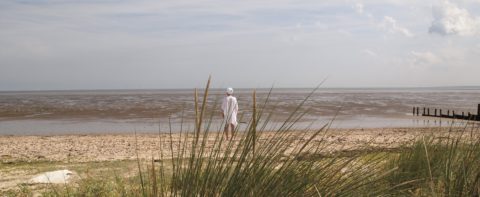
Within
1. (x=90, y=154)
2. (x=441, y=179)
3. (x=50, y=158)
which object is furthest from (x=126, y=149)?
(x=441, y=179)

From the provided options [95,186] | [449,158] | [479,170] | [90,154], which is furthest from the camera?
[90,154]

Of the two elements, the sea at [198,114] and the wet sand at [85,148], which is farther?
the wet sand at [85,148]

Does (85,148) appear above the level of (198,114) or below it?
below

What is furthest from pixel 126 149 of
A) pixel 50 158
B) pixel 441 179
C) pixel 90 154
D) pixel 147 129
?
pixel 441 179

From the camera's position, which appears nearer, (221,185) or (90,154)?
(221,185)

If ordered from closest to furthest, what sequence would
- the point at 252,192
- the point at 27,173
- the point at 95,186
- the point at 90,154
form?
the point at 252,192, the point at 95,186, the point at 27,173, the point at 90,154

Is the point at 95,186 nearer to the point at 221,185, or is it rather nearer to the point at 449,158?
the point at 221,185

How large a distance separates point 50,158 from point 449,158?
10.5 m

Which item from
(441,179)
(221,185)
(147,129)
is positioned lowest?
(147,129)

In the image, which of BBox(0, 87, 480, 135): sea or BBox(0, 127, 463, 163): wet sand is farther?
BBox(0, 127, 463, 163): wet sand

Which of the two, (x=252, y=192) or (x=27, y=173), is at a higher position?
(x=252, y=192)

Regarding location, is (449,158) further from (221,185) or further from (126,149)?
(126,149)

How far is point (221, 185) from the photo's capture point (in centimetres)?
274

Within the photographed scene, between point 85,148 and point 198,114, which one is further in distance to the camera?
point 85,148
